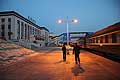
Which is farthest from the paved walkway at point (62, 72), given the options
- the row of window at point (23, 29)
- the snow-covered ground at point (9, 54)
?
the row of window at point (23, 29)

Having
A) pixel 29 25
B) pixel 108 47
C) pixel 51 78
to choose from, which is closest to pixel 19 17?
pixel 29 25

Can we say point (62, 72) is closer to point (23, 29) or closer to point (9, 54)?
point (9, 54)

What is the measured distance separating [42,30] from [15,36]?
2318 inches

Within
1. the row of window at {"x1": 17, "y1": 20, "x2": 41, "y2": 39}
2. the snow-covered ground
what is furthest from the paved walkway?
the row of window at {"x1": 17, "y1": 20, "x2": 41, "y2": 39}

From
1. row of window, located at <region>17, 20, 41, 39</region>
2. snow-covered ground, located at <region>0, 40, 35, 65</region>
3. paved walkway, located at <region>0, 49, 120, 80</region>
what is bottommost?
paved walkway, located at <region>0, 49, 120, 80</region>

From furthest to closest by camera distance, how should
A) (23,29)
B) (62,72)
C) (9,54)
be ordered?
(23,29) < (9,54) < (62,72)

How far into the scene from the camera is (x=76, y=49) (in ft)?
57.6

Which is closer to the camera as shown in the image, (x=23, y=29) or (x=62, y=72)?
(x=62, y=72)

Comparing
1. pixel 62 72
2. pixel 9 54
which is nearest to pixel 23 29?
pixel 9 54

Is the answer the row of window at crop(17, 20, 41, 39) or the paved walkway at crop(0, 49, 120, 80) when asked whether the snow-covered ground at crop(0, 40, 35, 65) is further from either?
the row of window at crop(17, 20, 41, 39)

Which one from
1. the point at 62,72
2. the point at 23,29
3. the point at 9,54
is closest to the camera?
the point at 62,72

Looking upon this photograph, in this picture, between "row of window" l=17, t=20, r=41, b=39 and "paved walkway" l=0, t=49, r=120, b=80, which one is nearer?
"paved walkway" l=0, t=49, r=120, b=80

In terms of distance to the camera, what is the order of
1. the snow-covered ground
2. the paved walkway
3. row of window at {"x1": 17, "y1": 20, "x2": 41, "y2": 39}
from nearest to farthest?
the paved walkway < the snow-covered ground < row of window at {"x1": 17, "y1": 20, "x2": 41, "y2": 39}

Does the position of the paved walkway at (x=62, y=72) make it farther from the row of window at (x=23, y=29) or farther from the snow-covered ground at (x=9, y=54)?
the row of window at (x=23, y=29)
